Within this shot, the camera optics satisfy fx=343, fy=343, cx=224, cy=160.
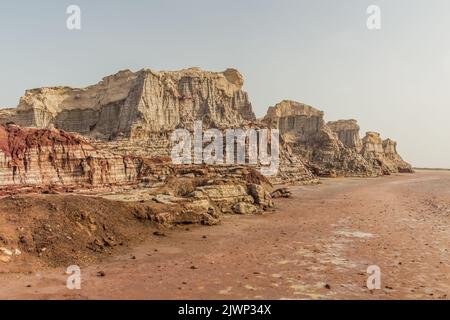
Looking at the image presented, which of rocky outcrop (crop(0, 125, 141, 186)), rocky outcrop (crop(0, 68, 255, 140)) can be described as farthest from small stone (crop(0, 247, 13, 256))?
rocky outcrop (crop(0, 68, 255, 140))

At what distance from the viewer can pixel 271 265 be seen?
12.0 m

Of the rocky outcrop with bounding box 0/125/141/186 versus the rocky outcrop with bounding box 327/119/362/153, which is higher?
the rocky outcrop with bounding box 327/119/362/153

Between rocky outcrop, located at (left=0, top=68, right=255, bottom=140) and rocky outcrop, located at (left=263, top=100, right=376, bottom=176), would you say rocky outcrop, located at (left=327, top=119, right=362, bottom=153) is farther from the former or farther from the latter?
rocky outcrop, located at (left=0, top=68, right=255, bottom=140)

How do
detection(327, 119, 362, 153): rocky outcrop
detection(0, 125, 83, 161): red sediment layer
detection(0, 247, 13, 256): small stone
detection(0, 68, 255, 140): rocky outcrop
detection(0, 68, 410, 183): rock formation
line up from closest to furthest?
detection(0, 247, 13, 256): small stone → detection(0, 125, 83, 161): red sediment layer → detection(0, 68, 410, 183): rock formation → detection(0, 68, 255, 140): rocky outcrop → detection(327, 119, 362, 153): rocky outcrop

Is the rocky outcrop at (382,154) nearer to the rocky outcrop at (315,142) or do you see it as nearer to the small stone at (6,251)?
the rocky outcrop at (315,142)

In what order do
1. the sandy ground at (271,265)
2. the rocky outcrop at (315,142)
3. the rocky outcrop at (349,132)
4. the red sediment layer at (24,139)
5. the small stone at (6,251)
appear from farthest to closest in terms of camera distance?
the rocky outcrop at (349,132), the rocky outcrop at (315,142), the red sediment layer at (24,139), the small stone at (6,251), the sandy ground at (271,265)

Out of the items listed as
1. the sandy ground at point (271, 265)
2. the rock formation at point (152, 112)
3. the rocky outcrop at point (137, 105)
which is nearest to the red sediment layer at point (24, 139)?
the rock formation at point (152, 112)

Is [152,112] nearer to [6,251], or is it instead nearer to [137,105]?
[137,105]

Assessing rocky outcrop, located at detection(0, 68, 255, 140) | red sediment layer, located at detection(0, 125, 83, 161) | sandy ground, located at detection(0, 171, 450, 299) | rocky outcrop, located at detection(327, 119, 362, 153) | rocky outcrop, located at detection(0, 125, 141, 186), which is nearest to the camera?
sandy ground, located at detection(0, 171, 450, 299)

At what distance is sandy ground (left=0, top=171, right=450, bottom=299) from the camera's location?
9.32m

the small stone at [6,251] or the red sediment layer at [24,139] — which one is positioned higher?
the red sediment layer at [24,139]

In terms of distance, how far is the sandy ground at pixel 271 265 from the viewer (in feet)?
30.6
